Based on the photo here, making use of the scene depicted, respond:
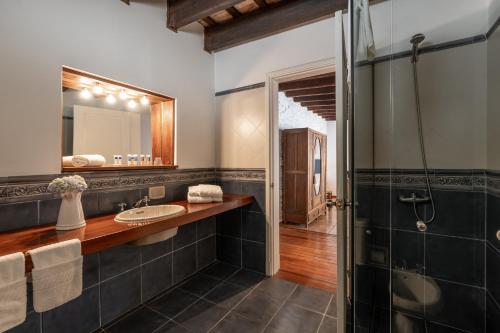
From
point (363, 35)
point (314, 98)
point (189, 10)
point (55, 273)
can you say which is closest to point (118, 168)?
point (55, 273)

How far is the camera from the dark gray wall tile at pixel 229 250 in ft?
8.09

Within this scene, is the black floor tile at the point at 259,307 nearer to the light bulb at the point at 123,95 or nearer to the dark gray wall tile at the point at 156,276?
the dark gray wall tile at the point at 156,276

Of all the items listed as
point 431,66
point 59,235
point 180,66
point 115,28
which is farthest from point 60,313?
point 431,66

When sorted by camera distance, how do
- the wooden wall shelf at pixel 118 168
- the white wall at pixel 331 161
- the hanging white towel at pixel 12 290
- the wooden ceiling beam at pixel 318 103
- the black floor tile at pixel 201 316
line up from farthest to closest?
the white wall at pixel 331 161
the wooden ceiling beam at pixel 318 103
the black floor tile at pixel 201 316
the wooden wall shelf at pixel 118 168
the hanging white towel at pixel 12 290

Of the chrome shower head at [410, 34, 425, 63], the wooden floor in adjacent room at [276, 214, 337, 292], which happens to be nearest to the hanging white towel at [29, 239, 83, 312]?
the wooden floor in adjacent room at [276, 214, 337, 292]

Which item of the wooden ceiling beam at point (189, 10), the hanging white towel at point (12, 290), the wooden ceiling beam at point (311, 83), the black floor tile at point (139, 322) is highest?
the wooden ceiling beam at point (189, 10)

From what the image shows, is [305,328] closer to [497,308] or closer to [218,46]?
[497,308]

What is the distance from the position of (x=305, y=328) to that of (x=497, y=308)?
3.65 feet

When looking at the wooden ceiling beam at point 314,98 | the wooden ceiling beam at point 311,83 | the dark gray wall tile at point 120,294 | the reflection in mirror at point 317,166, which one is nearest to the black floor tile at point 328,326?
the dark gray wall tile at point 120,294

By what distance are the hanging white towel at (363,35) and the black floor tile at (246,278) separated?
2.00 m

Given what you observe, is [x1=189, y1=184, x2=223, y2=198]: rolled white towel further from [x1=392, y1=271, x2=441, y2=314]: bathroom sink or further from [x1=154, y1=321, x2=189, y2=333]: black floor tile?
[x1=392, y1=271, x2=441, y2=314]: bathroom sink

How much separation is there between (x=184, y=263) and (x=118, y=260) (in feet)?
2.19

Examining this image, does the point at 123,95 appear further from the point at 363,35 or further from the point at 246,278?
the point at 246,278

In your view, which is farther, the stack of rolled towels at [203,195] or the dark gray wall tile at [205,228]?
A: the dark gray wall tile at [205,228]
